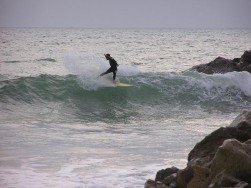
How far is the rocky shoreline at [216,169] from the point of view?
621 cm

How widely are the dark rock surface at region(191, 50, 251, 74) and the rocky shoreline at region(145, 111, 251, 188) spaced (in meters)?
17.2

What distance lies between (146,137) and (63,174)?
405 cm

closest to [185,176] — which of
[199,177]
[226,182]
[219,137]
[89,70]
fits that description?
[199,177]

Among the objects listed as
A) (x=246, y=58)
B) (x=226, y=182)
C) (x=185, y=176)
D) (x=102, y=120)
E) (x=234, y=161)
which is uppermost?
(x=246, y=58)

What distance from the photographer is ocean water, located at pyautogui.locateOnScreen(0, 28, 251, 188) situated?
9.04 m

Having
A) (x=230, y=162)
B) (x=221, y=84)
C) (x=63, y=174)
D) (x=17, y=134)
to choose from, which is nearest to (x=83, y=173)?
(x=63, y=174)

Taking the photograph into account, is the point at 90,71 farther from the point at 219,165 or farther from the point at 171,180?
the point at 219,165

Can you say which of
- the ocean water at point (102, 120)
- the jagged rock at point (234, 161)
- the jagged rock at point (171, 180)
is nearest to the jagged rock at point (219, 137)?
the jagged rock at point (171, 180)

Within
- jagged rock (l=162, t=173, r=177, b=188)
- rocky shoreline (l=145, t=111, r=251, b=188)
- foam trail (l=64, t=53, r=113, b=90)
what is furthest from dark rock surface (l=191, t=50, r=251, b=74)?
Answer: jagged rock (l=162, t=173, r=177, b=188)

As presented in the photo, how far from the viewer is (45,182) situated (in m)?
8.23

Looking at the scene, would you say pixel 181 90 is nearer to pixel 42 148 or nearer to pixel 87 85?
pixel 87 85

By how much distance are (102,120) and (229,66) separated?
10736mm

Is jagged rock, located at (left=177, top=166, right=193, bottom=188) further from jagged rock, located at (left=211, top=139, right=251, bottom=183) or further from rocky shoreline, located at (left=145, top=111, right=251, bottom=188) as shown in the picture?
jagged rock, located at (left=211, top=139, right=251, bottom=183)

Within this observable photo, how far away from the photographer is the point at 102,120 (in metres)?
16.8
